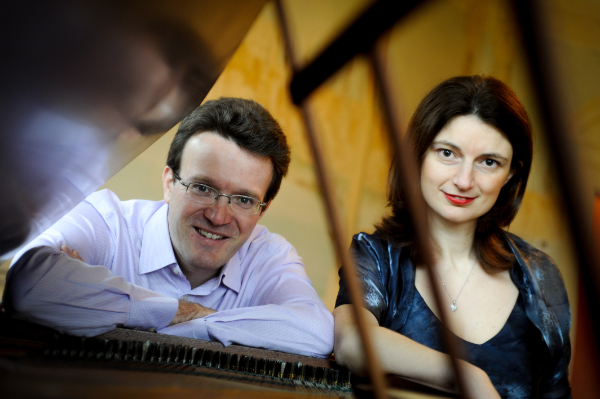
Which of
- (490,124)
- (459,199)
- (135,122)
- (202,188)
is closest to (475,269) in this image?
(459,199)

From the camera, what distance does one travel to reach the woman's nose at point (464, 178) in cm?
137

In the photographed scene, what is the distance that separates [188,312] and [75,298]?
33 centimetres

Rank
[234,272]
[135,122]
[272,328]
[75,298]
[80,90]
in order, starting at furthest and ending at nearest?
[234,272] < [272,328] < [75,298] < [135,122] < [80,90]

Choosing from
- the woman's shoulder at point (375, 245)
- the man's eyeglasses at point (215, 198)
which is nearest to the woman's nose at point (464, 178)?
the woman's shoulder at point (375, 245)

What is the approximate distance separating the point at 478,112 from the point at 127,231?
4.18 ft

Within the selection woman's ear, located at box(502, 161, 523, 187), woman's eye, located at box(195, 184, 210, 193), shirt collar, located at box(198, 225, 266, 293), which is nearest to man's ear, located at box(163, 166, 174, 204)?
woman's eye, located at box(195, 184, 210, 193)

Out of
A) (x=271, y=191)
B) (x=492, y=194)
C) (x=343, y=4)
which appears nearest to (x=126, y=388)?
(x=492, y=194)

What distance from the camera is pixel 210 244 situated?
1.66m

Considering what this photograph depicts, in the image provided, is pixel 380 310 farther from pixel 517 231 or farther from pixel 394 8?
pixel 517 231

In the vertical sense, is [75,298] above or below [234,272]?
below

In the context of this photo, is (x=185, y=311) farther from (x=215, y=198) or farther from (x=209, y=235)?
(x=215, y=198)

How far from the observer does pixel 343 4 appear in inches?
174

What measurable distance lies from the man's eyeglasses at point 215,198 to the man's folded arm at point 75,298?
1.41ft

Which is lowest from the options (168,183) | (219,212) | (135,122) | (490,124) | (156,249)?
(135,122)
